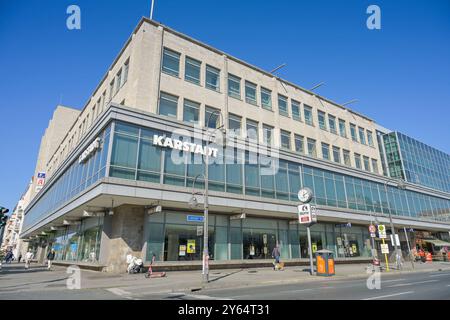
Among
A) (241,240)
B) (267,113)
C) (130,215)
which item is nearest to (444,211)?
(267,113)

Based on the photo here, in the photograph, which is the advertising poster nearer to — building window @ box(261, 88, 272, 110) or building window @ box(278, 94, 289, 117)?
building window @ box(261, 88, 272, 110)

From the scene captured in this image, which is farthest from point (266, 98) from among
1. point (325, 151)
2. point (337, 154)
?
point (337, 154)

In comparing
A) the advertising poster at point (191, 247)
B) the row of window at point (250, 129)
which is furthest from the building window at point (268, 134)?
the advertising poster at point (191, 247)

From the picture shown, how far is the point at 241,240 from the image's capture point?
26016 mm

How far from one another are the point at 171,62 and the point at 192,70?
7.08ft

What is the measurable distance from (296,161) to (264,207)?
24.1ft

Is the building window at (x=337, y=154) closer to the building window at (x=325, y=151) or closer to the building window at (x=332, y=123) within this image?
the building window at (x=325, y=151)

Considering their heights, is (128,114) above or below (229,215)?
above

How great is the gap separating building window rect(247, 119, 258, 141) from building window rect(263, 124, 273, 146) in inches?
42.8

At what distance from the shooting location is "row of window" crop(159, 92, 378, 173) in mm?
24594

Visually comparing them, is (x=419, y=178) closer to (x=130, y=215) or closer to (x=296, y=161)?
(x=296, y=161)

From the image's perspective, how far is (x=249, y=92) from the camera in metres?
31.1

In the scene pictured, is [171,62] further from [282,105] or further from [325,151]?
[325,151]
